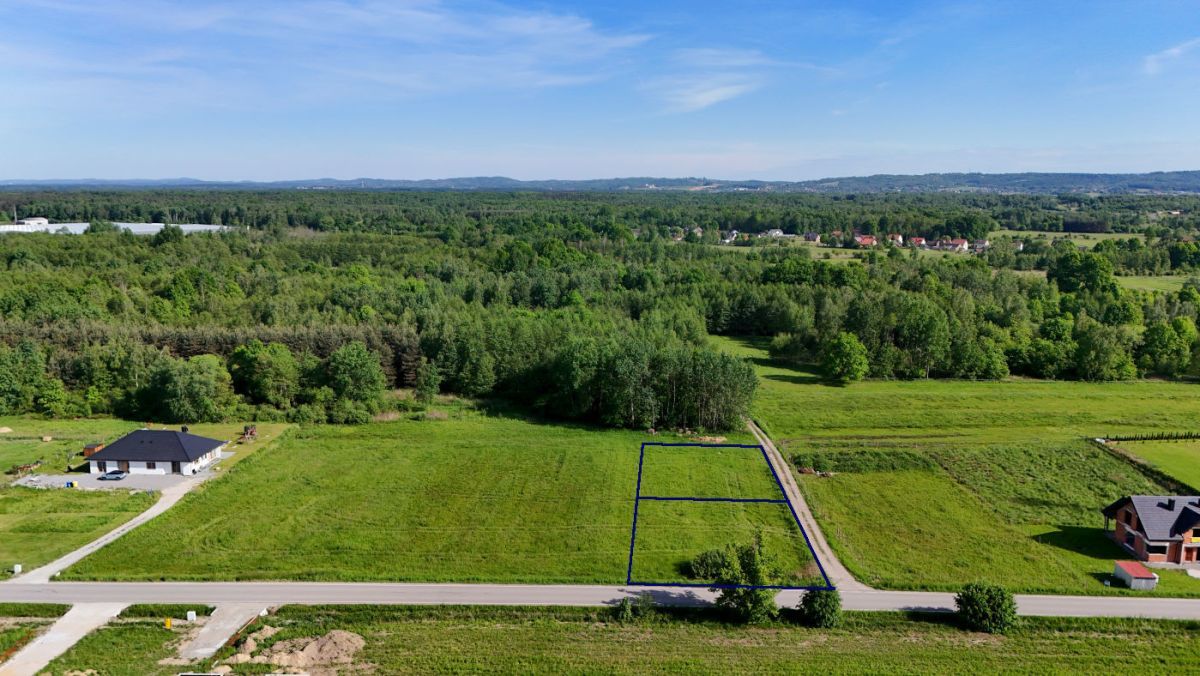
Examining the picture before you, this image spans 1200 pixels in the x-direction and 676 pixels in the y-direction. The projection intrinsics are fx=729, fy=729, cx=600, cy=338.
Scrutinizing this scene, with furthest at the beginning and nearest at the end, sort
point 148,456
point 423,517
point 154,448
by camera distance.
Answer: point 154,448
point 148,456
point 423,517

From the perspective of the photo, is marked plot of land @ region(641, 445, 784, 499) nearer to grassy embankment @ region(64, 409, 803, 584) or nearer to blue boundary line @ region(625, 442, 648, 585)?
grassy embankment @ region(64, 409, 803, 584)

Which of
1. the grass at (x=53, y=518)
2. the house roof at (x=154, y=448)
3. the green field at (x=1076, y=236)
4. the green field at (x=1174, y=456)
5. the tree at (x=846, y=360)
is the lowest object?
the grass at (x=53, y=518)

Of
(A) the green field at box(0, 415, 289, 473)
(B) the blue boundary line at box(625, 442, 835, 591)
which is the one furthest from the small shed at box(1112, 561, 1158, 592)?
(A) the green field at box(0, 415, 289, 473)

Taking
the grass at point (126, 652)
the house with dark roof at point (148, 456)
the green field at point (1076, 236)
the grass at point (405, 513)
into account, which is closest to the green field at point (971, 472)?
the grass at point (405, 513)

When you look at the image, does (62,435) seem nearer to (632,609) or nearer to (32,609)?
(32,609)

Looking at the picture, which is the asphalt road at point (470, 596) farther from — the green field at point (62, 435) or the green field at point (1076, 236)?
the green field at point (1076, 236)

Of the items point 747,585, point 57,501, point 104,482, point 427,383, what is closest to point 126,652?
point 57,501

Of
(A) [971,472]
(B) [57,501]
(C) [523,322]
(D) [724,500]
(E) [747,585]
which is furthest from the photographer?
(C) [523,322]
